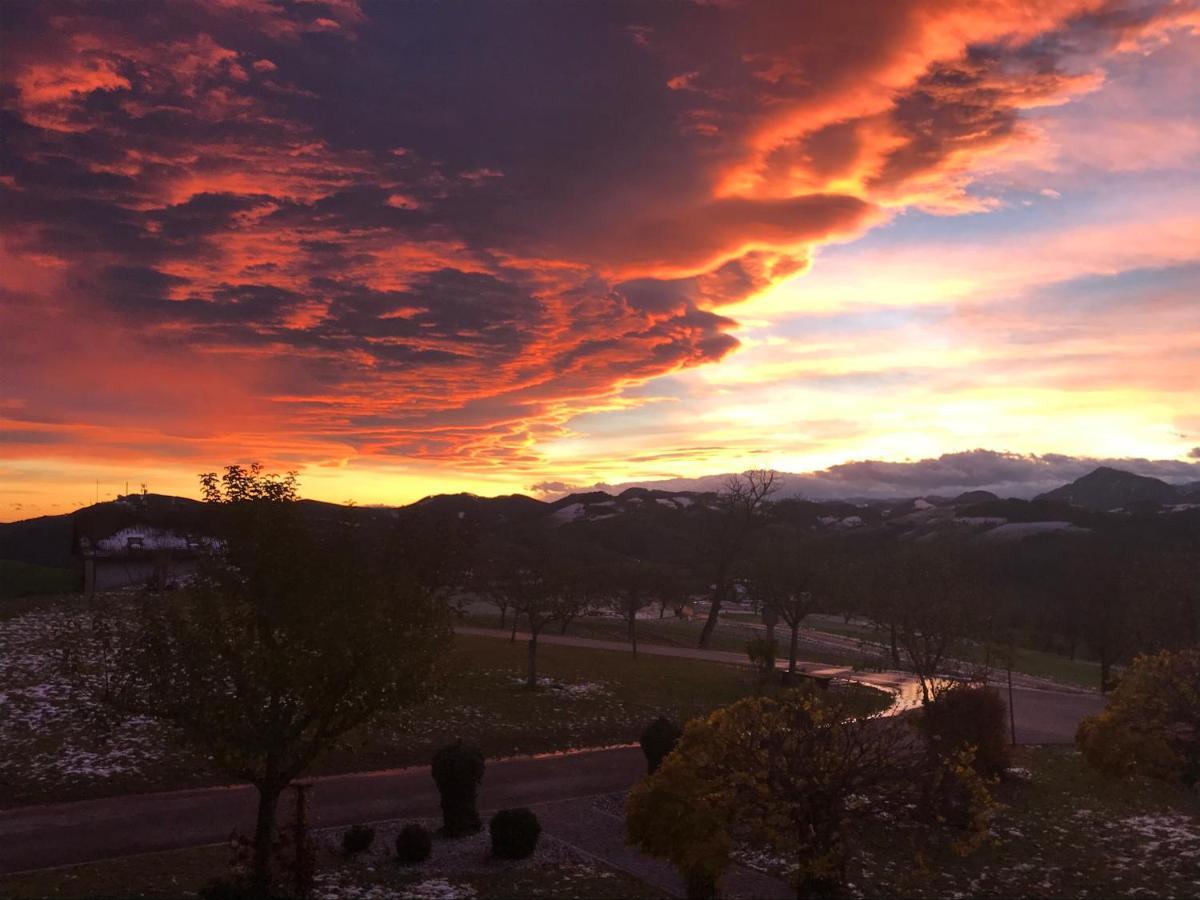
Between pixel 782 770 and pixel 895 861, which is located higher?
pixel 782 770

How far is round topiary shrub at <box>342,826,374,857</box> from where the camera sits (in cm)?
1981

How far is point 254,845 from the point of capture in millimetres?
16750

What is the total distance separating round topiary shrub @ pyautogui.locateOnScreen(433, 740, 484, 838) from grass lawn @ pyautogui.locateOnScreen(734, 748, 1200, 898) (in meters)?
7.76

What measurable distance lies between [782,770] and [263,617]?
10261 millimetres

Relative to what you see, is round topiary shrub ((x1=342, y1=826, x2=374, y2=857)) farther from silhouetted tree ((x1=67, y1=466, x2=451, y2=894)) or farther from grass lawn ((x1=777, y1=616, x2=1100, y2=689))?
grass lawn ((x1=777, y1=616, x2=1100, y2=689))

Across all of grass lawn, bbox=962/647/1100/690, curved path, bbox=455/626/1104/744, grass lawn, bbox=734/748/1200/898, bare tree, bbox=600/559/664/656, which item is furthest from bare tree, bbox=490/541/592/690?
grass lawn, bbox=962/647/1100/690

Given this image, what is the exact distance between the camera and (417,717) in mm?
31906

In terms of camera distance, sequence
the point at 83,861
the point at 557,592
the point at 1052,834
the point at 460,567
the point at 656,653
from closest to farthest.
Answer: the point at 83,861, the point at 1052,834, the point at 557,592, the point at 460,567, the point at 656,653

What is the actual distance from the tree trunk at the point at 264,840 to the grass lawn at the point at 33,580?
47653 mm

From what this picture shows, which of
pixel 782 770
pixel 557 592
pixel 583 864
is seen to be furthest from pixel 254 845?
pixel 557 592

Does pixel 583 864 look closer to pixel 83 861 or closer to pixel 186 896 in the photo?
pixel 186 896

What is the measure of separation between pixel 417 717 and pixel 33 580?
4233 cm

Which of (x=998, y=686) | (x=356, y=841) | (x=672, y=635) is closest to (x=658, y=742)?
(x=356, y=841)

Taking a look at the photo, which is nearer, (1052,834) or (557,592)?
(1052,834)
